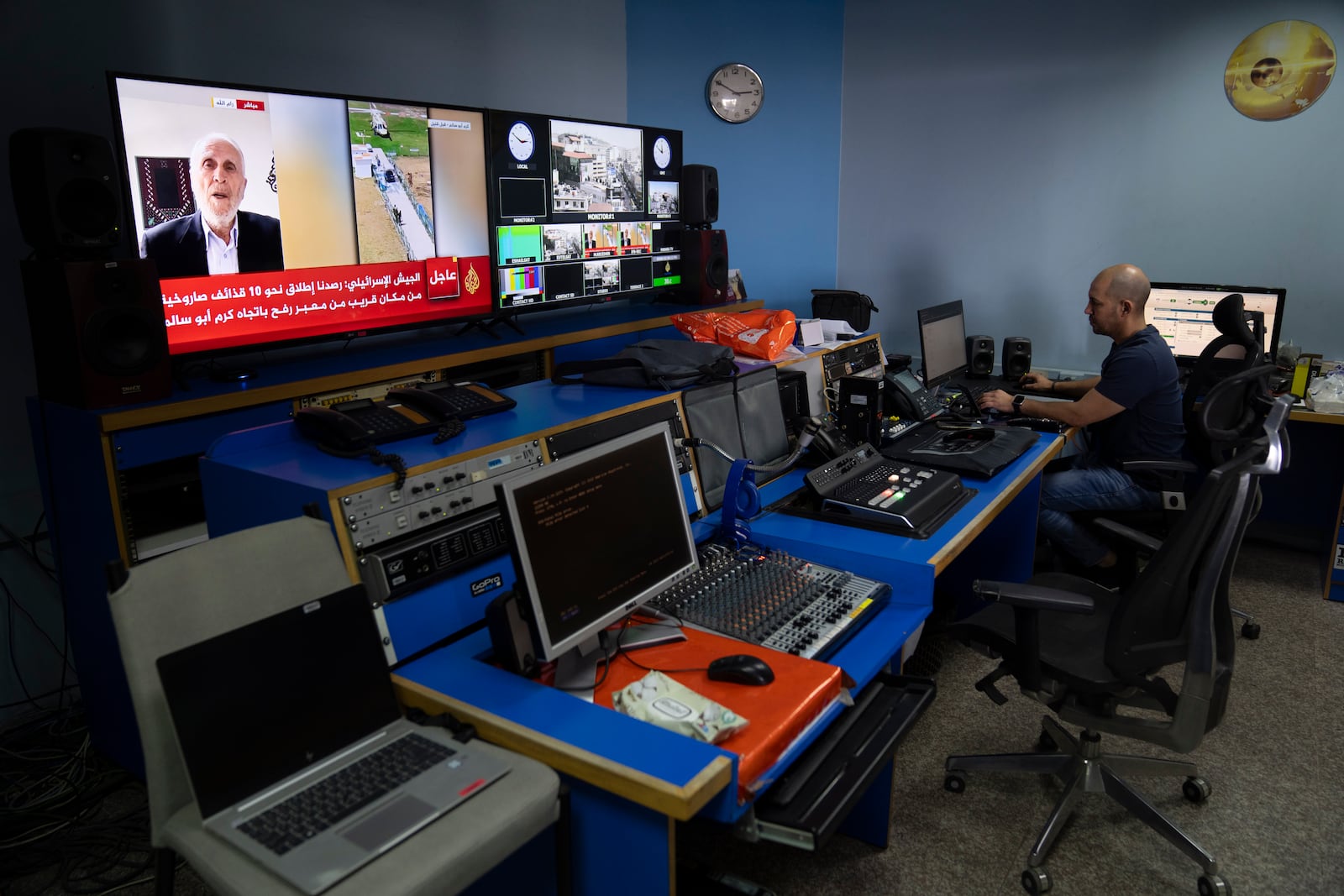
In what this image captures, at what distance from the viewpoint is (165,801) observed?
1.42m

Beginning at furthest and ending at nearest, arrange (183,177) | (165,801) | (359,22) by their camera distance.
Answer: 1. (359,22)
2. (183,177)
3. (165,801)

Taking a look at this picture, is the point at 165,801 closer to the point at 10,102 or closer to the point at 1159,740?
the point at 1159,740

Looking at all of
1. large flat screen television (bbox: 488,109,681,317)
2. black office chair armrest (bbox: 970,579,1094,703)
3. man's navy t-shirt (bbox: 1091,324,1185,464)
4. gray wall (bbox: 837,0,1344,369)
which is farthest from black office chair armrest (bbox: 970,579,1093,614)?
gray wall (bbox: 837,0,1344,369)

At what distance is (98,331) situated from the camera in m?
2.28

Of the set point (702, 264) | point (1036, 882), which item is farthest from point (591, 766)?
point (702, 264)

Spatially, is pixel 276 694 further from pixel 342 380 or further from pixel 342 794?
pixel 342 380

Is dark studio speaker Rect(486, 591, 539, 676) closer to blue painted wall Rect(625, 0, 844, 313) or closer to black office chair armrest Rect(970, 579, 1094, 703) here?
black office chair armrest Rect(970, 579, 1094, 703)

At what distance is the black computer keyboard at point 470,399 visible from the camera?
1946 millimetres

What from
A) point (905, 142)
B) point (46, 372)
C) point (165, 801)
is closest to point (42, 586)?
point (46, 372)

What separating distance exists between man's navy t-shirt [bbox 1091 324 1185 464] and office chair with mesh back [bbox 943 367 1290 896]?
80cm

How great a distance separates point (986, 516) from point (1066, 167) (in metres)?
2.86

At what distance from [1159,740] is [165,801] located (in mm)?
1943

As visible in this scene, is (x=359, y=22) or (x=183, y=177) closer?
(x=183, y=177)

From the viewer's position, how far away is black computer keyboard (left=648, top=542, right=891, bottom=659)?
1.71m
